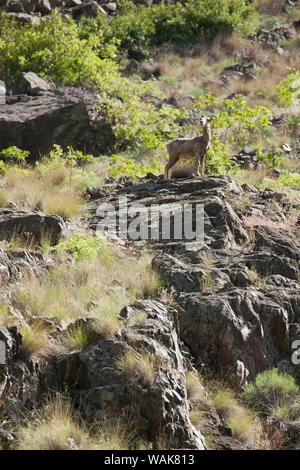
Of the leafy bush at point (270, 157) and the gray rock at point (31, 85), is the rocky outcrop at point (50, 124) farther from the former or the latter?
the leafy bush at point (270, 157)

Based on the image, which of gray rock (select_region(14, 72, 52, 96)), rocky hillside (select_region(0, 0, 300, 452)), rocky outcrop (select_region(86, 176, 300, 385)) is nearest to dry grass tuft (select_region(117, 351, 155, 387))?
rocky hillside (select_region(0, 0, 300, 452))

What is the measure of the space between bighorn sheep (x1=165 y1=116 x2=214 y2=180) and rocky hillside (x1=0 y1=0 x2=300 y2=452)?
59cm

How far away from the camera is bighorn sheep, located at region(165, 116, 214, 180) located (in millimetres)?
10688

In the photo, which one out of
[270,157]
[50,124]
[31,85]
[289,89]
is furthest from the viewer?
[289,89]

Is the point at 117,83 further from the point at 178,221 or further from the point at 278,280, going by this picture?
the point at 278,280

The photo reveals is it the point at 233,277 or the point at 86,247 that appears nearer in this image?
the point at 233,277

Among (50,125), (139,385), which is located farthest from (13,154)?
(139,385)

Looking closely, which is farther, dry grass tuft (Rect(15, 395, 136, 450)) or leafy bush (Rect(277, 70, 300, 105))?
leafy bush (Rect(277, 70, 300, 105))

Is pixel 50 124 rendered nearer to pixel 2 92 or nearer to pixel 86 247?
pixel 2 92

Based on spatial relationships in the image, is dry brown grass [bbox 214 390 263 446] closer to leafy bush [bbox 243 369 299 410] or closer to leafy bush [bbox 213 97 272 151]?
leafy bush [bbox 243 369 299 410]

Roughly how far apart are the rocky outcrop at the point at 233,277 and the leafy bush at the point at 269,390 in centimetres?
17

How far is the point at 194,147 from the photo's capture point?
10773 mm

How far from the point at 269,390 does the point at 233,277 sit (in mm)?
1750
